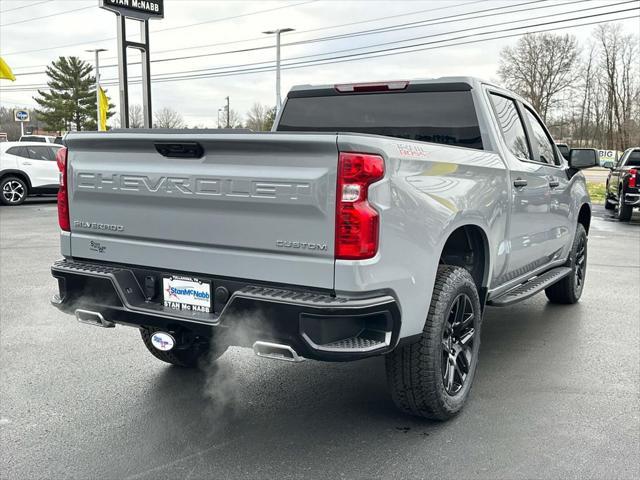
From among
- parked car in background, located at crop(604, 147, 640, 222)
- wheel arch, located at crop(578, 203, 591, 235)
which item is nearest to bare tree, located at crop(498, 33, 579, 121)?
parked car in background, located at crop(604, 147, 640, 222)

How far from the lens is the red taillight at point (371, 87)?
15.7ft

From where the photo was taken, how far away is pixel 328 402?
4.06 m

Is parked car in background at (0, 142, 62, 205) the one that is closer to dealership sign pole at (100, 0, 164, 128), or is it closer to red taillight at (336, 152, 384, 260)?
dealership sign pole at (100, 0, 164, 128)

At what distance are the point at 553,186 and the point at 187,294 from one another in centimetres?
345

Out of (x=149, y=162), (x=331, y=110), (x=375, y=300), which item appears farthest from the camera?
(x=331, y=110)

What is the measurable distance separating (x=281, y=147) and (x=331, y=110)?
2214 mm

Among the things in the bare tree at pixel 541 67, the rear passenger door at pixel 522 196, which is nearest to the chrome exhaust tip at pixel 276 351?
the rear passenger door at pixel 522 196

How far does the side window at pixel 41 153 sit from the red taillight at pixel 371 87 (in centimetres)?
1456

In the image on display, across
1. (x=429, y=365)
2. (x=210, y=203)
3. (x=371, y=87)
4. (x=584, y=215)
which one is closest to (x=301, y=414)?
(x=429, y=365)

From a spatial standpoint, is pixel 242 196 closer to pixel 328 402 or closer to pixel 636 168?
pixel 328 402

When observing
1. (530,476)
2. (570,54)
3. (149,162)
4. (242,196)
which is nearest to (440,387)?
(530,476)

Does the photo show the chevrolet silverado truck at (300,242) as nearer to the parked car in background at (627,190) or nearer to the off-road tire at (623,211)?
the parked car in background at (627,190)

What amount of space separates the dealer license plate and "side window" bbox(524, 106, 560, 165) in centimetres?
331

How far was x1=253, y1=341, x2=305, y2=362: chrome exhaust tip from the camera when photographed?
306 cm
